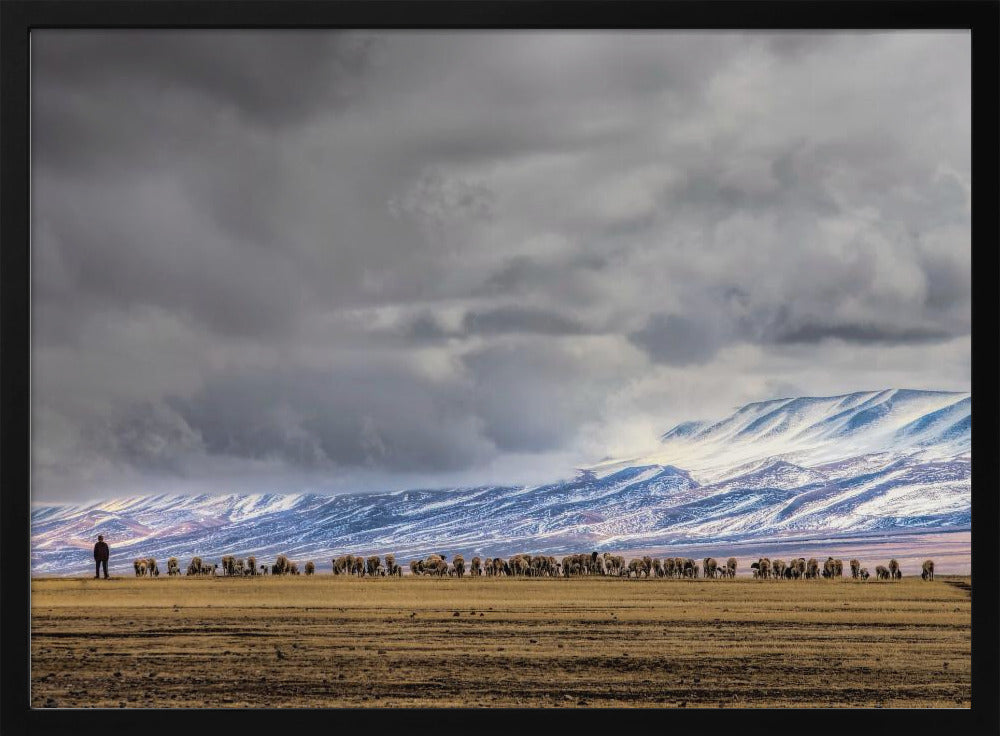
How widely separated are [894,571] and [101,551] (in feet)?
22.1

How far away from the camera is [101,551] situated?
30.3 feet

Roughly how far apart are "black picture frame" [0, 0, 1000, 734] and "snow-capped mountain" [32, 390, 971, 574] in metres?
3.95

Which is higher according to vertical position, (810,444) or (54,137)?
(54,137)

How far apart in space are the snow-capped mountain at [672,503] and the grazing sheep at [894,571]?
16.4 inches

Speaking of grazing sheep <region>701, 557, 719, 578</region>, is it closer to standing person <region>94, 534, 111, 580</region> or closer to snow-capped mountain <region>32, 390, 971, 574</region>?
snow-capped mountain <region>32, 390, 971, 574</region>

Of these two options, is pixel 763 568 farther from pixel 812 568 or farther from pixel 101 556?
pixel 101 556

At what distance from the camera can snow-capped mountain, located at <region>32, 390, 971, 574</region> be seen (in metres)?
9.36

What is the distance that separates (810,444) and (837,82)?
322 cm

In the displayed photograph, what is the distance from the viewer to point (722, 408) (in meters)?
9.23

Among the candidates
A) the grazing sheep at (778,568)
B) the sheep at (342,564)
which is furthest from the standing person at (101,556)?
the grazing sheep at (778,568)

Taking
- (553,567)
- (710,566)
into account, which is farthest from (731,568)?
(553,567)
